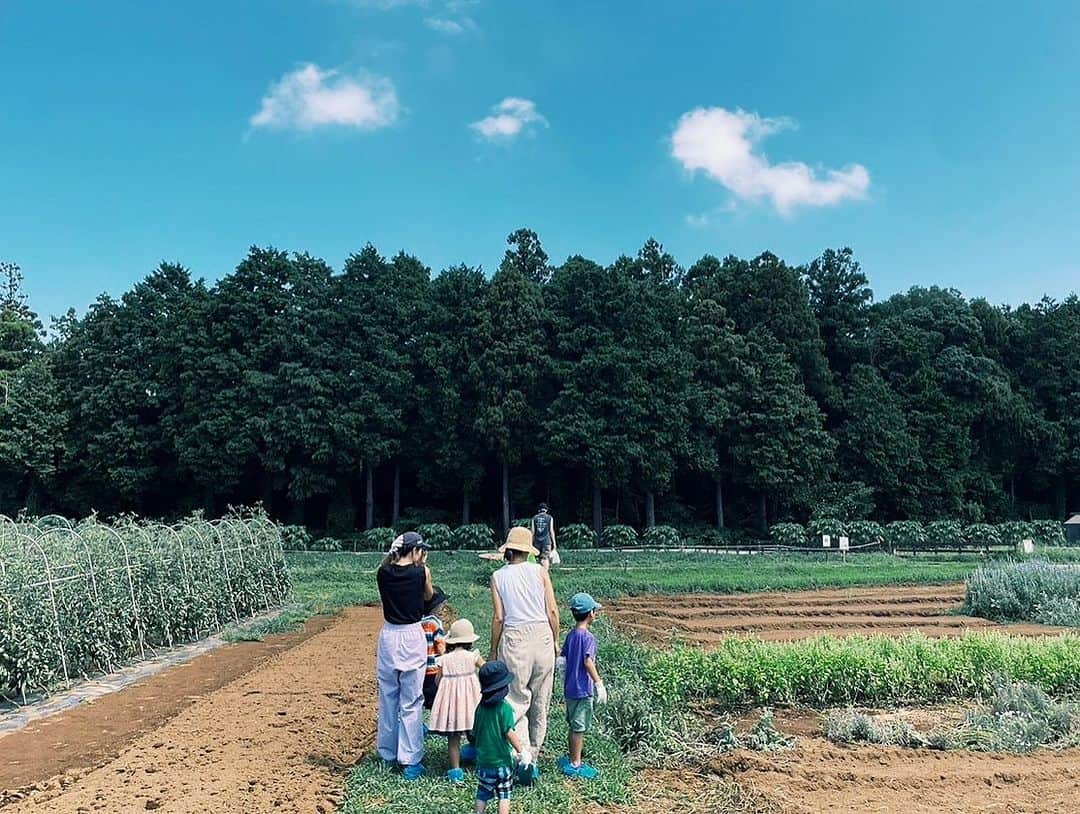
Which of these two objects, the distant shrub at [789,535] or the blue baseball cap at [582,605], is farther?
the distant shrub at [789,535]

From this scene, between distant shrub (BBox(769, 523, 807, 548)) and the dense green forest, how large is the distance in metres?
Result: 3.12

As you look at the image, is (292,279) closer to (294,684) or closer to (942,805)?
(294,684)

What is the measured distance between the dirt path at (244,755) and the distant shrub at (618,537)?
75.8 ft

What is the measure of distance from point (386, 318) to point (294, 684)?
1187 inches

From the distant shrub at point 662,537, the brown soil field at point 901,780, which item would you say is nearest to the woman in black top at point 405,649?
the brown soil field at point 901,780

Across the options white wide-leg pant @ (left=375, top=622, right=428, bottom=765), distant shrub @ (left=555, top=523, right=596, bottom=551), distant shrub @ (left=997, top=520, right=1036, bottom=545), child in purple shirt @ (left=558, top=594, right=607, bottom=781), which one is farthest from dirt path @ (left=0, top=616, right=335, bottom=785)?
distant shrub @ (left=997, top=520, right=1036, bottom=545)

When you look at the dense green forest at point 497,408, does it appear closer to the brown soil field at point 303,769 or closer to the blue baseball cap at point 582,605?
the brown soil field at point 303,769

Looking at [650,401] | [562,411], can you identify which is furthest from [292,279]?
[650,401]

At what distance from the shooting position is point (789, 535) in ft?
107

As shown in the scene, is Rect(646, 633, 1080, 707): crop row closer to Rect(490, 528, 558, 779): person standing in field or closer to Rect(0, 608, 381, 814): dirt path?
Rect(490, 528, 558, 779): person standing in field

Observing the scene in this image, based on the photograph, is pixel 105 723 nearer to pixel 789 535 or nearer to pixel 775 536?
pixel 789 535

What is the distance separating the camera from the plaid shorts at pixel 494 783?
4.48 metres

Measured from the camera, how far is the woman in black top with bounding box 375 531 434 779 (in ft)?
17.6

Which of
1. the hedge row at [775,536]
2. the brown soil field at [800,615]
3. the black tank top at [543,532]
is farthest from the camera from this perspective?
the hedge row at [775,536]
